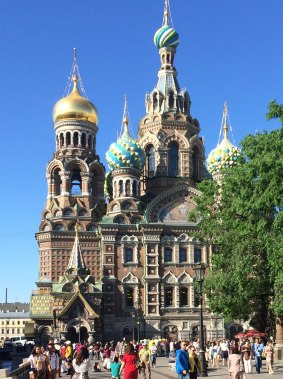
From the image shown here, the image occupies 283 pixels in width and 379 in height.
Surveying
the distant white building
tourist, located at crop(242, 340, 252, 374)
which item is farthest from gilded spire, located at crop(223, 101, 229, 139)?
the distant white building

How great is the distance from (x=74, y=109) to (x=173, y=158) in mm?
9370

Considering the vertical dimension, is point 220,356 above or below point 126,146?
below

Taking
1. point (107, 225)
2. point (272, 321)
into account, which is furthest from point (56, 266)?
point (272, 321)

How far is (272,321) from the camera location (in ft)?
118

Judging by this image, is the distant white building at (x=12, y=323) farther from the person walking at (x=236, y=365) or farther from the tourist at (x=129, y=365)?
the tourist at (x=129, y=365)

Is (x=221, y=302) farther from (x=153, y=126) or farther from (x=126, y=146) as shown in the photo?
(x=153, y=126)

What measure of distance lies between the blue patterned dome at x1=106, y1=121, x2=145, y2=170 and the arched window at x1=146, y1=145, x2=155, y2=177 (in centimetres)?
320

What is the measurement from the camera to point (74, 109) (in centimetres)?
5759

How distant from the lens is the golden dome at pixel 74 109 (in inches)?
2266

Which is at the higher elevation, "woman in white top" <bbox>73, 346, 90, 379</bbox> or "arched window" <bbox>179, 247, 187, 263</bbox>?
"arched window" <bbox>179, 247, 187, 263</bbox>

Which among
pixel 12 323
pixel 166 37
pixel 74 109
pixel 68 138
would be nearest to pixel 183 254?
pixel 68 138

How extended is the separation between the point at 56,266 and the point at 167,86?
18.8 m

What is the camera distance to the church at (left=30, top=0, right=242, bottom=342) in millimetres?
51406

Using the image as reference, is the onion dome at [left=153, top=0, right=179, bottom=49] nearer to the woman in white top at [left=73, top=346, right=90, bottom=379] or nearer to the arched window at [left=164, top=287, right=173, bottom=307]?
the arched window at [left=164, top=287, right=173, bottom=307]
